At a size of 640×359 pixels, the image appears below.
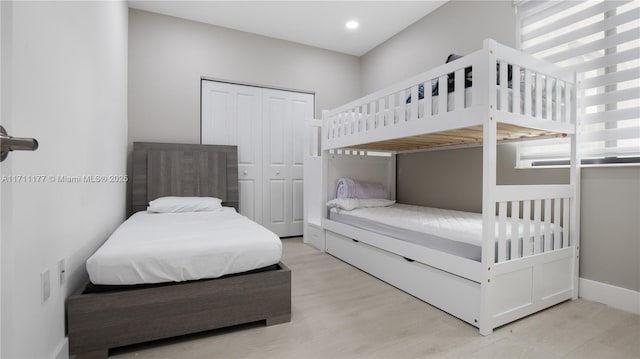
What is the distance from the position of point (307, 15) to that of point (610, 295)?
3500 mm

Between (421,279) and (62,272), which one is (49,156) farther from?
(421,279)

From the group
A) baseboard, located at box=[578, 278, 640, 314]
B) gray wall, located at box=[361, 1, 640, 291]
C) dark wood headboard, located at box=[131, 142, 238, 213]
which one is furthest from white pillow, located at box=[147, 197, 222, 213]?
baseboard, located at box=[578, 278, 640, 314]

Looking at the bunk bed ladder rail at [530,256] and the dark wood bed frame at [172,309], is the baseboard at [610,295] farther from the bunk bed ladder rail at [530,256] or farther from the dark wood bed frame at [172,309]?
the dark wood bed frame at [172,309]

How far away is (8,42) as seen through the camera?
2.56ft

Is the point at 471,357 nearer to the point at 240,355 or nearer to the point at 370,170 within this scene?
the point at 240,355

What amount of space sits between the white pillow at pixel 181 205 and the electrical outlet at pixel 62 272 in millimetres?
1425

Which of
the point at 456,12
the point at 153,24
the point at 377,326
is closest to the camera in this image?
the point at 377,326

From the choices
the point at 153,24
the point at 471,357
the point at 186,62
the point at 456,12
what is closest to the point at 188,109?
the point at 186,62

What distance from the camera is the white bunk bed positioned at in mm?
1553

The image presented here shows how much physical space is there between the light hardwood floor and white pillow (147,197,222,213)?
4.58 feet

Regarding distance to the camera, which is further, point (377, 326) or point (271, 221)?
point (271, 221)

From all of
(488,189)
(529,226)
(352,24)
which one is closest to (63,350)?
(488,189)

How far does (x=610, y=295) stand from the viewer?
1.86 m

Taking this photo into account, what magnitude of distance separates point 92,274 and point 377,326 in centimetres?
141
